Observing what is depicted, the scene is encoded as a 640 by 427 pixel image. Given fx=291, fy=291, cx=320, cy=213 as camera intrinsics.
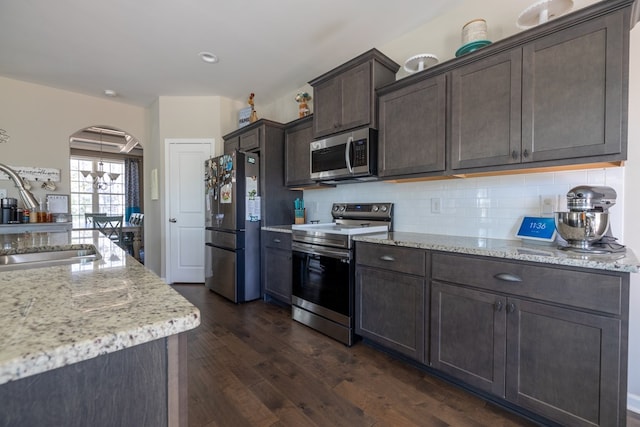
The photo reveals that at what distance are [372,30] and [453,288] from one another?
7.55ft

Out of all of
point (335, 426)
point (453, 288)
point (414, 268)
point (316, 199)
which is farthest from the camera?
point (316, 199)

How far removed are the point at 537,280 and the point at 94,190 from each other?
9.40m

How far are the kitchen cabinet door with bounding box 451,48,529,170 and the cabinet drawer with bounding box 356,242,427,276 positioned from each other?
0.65m

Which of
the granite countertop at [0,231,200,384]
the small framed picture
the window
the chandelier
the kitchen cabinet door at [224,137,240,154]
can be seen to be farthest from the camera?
the window

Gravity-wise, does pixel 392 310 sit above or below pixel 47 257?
below

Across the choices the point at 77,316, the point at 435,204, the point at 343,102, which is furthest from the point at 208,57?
the point at 77,316

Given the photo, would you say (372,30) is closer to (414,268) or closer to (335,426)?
(414,268)

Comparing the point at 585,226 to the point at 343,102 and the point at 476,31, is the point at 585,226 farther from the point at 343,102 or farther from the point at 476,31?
the point at 343,102

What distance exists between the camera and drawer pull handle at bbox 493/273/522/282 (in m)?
1.47

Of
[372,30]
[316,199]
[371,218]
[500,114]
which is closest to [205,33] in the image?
[372,30]

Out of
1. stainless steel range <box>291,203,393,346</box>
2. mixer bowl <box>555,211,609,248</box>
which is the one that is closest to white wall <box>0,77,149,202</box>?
stainless steel range <box>291,203,393,346</box>

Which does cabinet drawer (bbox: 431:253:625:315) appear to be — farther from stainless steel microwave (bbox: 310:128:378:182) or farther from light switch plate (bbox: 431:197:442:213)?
stainless steel microwave (bbox: 310:128:378:182)

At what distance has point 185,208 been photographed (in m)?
4.20

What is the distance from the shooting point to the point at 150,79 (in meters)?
3.62
